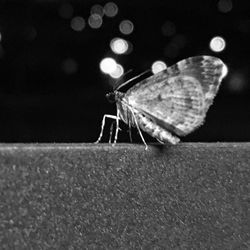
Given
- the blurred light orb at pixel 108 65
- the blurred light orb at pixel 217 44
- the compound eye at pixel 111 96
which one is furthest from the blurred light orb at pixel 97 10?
the compound eye at pixel 111 96

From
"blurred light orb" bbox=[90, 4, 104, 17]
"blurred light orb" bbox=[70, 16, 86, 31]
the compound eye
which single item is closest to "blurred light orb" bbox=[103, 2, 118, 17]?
"blurred light orb" bbox=[90, 4, 104, 17]

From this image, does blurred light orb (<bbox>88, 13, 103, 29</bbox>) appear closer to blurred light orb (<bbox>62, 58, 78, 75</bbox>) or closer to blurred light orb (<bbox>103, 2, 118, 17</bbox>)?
blurred light orb (<bbox>103, 2, 118, 17</bbox>)

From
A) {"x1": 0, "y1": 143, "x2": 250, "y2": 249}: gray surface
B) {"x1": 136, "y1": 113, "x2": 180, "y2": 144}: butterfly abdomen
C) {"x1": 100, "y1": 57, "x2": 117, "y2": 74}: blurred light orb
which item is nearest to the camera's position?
{"x1": 0, "y1": 143, "x2": 250, "y2": 249}: gray surface

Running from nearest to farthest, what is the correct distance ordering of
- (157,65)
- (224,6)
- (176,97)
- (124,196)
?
(124,196)
(176,97)
(224,6)
(157,65)

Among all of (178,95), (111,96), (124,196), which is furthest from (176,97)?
(124,196)

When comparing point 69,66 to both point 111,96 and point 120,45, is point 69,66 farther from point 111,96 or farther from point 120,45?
point 111,96
